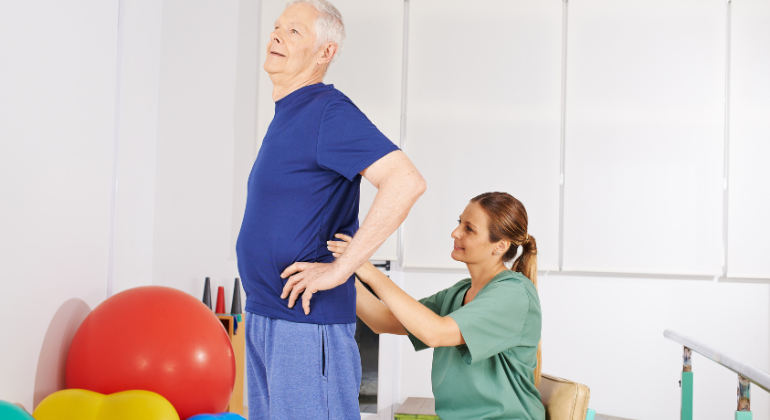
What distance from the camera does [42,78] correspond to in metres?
1.93

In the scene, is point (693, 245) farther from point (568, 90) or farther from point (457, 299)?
point (457, 299)

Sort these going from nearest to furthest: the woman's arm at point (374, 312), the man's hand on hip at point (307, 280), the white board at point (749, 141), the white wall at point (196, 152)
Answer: the man's hand on hip at point (307, 280) < the woman's arm at point (374, 312) < the white wall at point (196, 152) < the white board at point (749, 141)

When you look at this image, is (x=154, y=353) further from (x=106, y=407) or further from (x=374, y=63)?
(x=374, y=63)

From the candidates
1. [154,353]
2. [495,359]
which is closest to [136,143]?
[154,353]

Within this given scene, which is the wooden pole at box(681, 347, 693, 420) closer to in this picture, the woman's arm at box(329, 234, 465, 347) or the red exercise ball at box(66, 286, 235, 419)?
the woman's arm at box(329, 234, 465, 347)

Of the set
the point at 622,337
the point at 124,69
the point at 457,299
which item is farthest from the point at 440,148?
the point at 457,299

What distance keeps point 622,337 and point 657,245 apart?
629 mm

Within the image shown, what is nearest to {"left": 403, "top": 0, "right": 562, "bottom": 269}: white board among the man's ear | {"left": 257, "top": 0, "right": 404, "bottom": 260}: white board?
{"left": 257, "top": 0, "right": 404, "bottom": 260}: white board

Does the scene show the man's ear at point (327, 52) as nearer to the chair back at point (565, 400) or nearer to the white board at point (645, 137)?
the chair back at point (565, 400)

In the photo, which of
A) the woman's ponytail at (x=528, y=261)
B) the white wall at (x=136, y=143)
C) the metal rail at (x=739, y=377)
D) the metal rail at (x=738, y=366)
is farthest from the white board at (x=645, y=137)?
the white wall at (x=136, y=143)

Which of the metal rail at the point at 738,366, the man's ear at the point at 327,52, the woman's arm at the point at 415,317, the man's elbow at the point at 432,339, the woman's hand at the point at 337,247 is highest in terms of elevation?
the man's ear at the point at 327,52

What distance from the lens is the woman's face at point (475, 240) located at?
5.20ft

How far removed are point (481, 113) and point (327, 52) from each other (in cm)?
A: 277

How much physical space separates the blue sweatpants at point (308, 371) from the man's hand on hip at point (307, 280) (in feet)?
0.19
